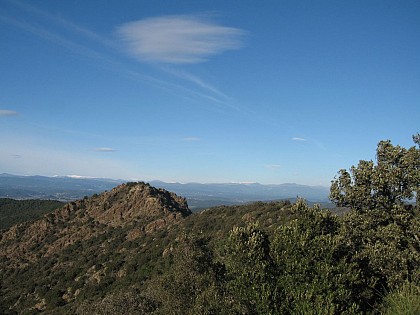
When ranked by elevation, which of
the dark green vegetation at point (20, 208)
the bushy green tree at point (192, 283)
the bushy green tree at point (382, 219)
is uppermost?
the bushy green tree at point (382, 219)

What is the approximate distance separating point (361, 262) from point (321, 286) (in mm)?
4768

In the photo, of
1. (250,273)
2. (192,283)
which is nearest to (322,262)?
(250,273)

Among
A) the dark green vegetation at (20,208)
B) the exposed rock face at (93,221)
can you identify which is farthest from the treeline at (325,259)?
the dark green vegetation at (20,208)

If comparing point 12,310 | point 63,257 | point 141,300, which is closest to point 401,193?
point 141,300

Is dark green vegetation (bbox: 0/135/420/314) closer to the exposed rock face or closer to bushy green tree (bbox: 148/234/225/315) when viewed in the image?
bushy green tree (bbox: 148/234/225/315)

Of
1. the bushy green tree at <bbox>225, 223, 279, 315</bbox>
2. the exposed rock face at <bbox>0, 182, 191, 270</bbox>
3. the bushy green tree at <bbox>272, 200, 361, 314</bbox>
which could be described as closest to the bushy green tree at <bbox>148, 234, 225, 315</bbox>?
→ the bushy green tree at <bbox>225, 223, 279, 315</bbox>

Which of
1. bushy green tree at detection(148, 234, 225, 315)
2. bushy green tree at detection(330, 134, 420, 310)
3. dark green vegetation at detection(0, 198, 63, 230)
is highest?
bushy green tree at detection(330, 134, 420, 310)

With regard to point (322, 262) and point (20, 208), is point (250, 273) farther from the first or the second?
point (20, 208)

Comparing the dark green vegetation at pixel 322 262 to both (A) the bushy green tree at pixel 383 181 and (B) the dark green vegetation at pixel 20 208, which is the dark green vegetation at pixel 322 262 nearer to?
(A) the bushy green tree at pixel 383 181

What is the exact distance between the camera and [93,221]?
89812 millimetres

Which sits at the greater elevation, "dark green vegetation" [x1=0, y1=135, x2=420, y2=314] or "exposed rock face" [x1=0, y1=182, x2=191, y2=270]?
"dark green vegetation" [x1=0, y1=135, x2=420, y2=314]

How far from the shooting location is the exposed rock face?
82.4m

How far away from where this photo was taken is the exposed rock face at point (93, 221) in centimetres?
8243

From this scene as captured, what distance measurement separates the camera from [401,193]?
23.8 metres
